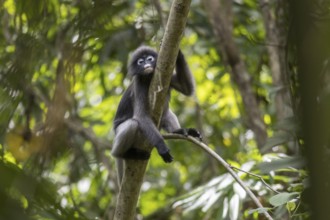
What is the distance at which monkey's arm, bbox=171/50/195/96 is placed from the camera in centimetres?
526

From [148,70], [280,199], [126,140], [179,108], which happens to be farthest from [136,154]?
[179,108]

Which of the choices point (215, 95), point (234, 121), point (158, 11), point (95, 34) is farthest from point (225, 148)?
point (95, 34)

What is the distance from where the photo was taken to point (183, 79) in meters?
5.36

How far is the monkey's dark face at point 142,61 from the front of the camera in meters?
5.35

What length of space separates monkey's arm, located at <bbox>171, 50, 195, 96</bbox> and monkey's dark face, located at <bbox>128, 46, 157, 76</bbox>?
0.92 ft

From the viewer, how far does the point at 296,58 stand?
26.5 inches

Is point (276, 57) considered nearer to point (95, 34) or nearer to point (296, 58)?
point (95, 34)

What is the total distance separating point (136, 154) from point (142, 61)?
137cm

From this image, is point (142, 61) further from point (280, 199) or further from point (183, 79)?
point (280, 199)

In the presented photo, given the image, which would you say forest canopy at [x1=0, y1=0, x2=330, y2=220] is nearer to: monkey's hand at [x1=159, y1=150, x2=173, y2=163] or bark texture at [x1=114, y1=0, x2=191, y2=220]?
bark texture at [x1=114, y1=0, x2=191, y2=220]

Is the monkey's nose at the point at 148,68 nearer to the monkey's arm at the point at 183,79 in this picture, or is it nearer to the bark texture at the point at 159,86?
the monkey's arm at the point at 183,79

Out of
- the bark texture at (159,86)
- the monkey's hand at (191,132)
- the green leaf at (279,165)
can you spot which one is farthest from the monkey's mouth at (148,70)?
the green leaf at (279,165)

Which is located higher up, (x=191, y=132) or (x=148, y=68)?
(x=148, y=68)

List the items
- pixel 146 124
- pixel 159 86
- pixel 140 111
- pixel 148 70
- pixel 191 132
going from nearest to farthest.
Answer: pixel 159 86, pixel 146 124, pixel 191 132, pixel 140 111, pixel 148 70
